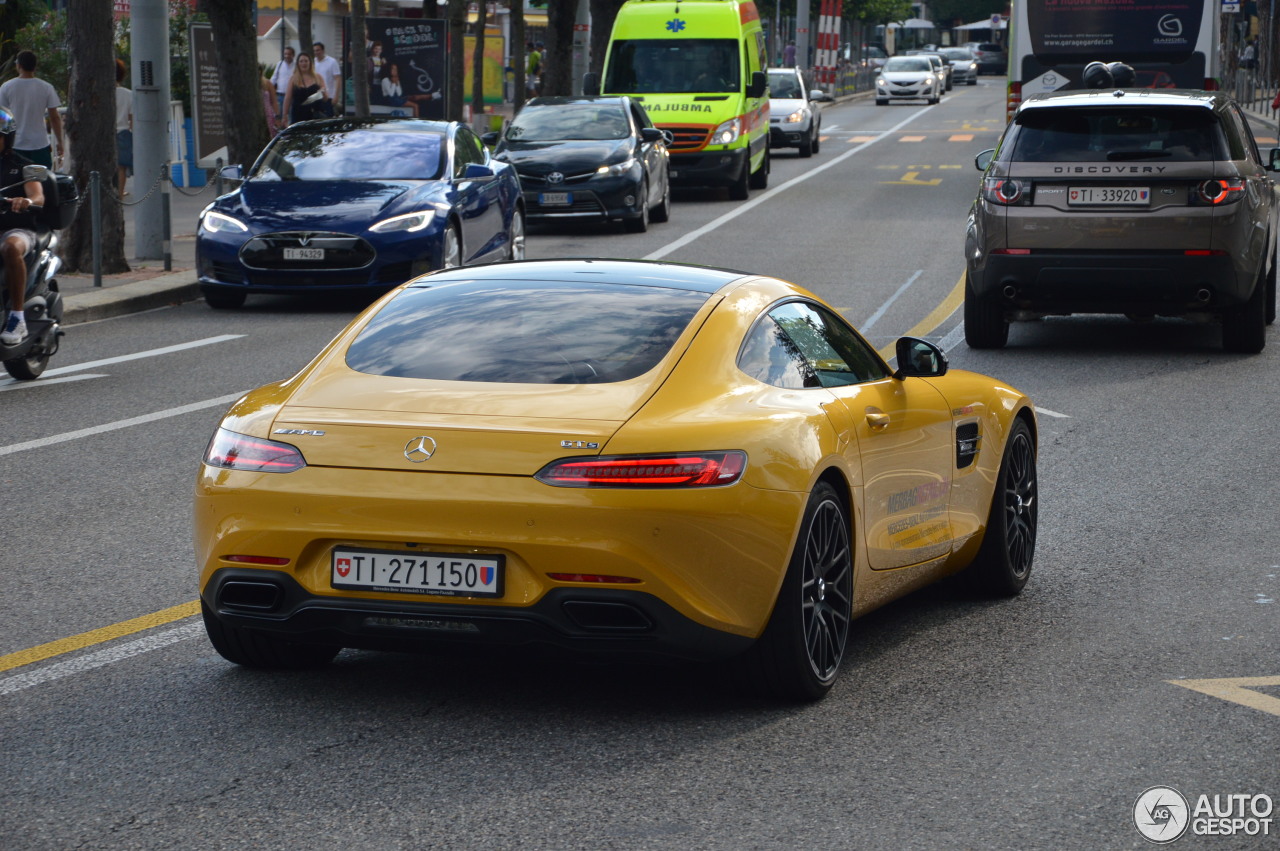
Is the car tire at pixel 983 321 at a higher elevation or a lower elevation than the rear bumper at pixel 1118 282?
lower

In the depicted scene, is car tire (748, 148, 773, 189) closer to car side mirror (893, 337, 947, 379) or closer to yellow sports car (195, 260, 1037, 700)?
car side mirror (893, 337, 947, 379)

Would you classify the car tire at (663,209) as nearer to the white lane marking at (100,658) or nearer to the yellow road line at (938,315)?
the yellow road line at (938,315)

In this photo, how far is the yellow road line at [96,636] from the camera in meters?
6.05

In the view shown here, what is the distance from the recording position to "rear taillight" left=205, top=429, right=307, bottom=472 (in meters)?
5.28

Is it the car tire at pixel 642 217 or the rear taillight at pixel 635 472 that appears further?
the car tire at pixel 642 217

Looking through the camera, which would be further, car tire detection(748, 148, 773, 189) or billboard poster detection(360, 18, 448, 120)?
billboard poster detection(360, 18, 448, 120)

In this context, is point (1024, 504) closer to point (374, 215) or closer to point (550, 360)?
point (550, 360)

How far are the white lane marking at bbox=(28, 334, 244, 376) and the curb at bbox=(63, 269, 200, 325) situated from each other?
5.48 feet

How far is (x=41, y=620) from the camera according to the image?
258 inches

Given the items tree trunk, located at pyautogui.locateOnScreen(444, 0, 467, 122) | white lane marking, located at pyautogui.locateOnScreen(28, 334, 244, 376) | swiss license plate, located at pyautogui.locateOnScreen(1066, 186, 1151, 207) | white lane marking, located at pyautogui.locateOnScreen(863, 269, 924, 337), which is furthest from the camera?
tree trunk, located at pyautogui.locateOnScreen(444, 0, 467, 122)

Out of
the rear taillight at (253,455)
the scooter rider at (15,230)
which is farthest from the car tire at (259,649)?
the scooter rider at (15,230)

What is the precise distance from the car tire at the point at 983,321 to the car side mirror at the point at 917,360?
7935 millimetres

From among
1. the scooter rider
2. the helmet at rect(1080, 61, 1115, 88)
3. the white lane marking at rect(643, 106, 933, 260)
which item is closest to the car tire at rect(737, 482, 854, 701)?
the scooter rider

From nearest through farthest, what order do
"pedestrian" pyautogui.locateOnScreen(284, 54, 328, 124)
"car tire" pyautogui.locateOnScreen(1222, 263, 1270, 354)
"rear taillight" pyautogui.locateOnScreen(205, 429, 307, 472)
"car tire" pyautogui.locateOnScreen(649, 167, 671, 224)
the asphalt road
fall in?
1. the asphalt road
2. "rear taillight" pyautogui.locateOnScreen(205, 429, 307, 472)
3. "car tire" pyautogui.locateOnScreen(1222, 263, 1270, 354)
4. "car tire" pyautogui.locateOnScreen(649, 167, 671, 224)
5. "pedestrian" pyautogui.locateOnScreen(284, 54, 328, 124)
